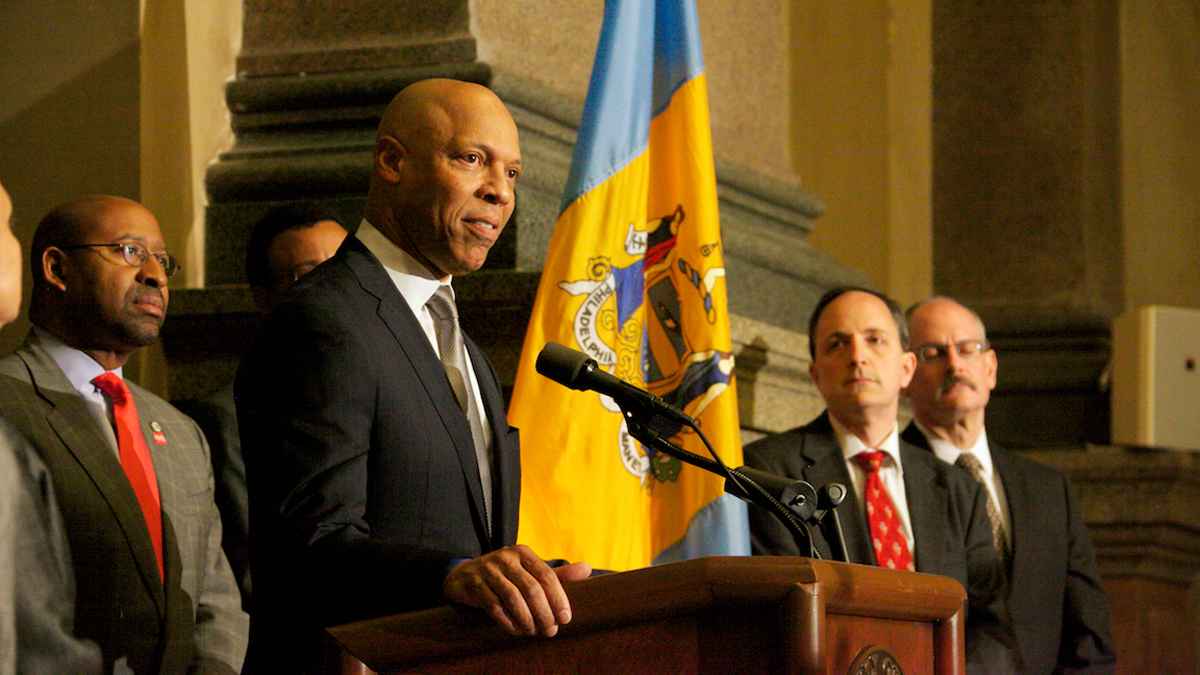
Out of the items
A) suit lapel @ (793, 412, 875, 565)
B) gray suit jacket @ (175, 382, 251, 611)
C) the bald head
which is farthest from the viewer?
suit lapel @ (793, 412, 875, 565)

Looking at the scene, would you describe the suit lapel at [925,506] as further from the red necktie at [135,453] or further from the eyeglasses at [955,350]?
the red necktie at [135,453]

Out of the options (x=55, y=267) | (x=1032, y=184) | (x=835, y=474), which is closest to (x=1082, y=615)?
(x=835, y=474)

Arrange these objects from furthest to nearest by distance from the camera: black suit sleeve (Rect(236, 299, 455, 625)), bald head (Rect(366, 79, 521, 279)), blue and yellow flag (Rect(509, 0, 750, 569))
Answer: blue and yellow flag (Rect(509, 0, 750, 569)), bald head (Rect(366, 79, 521, 279)), black suit sleeve (Rect(236, 299, 455, 625))

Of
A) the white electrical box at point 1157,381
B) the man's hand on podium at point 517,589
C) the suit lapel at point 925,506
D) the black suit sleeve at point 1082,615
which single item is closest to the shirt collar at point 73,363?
the man's hand on podium at point 517,589

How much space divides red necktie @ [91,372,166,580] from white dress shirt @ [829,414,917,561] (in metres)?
1.95

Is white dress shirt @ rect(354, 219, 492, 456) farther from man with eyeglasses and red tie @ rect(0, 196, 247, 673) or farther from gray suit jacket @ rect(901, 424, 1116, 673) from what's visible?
gray suit jacket @ rect(901, 424, 1116, 673)

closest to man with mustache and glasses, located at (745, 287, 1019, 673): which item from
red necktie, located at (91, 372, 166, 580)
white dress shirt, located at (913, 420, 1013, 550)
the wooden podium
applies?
white dress shirt, located at (913, 420, 1013, 550)

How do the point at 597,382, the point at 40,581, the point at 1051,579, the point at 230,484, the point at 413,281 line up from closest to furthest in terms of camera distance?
the point at 597,382
the point at 413,281
the point at 40,581
the point at 230,484
the point at 1051,579

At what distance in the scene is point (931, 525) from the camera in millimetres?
5117

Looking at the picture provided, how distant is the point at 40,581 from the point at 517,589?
1237 mm

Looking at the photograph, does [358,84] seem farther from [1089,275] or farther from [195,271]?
[1089,275]

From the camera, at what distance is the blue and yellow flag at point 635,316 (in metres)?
4.79

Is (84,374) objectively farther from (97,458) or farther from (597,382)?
(597,382)

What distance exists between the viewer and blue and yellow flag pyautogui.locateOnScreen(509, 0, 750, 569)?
479 cm
